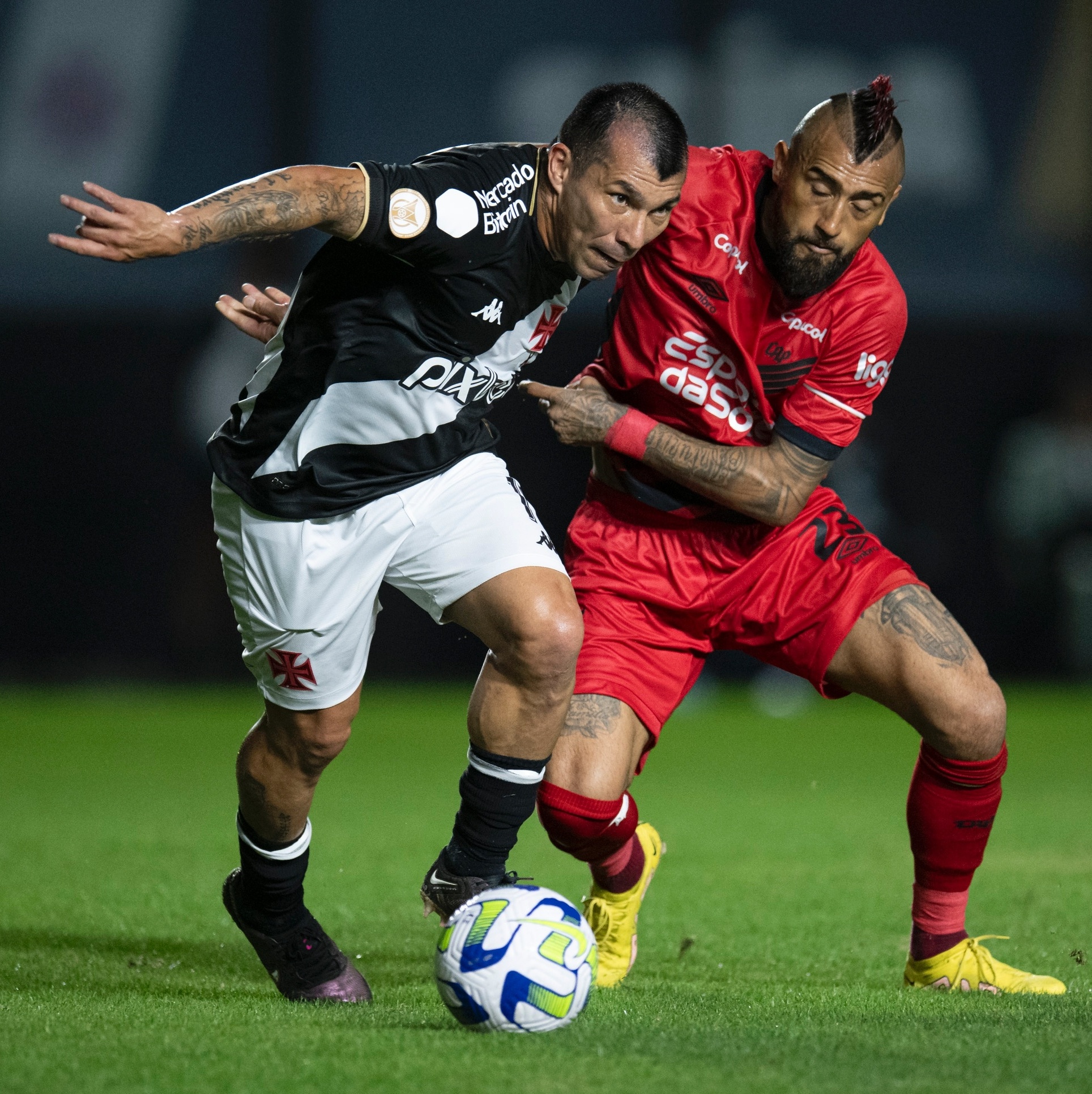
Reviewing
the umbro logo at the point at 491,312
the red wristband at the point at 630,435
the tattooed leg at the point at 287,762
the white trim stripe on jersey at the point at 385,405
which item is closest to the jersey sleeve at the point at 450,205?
the umbro logo at the point at 491,312

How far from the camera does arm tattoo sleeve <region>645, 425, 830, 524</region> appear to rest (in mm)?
4121

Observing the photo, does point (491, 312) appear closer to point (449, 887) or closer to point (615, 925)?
point (449, 887)

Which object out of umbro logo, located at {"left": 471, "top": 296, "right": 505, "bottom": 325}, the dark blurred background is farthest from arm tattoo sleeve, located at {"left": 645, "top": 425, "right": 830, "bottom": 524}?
the dark blurred background

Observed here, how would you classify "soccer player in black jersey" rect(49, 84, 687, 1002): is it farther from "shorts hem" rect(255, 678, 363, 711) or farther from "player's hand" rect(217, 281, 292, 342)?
"player's hand" rect(217, 281, 292, 342)

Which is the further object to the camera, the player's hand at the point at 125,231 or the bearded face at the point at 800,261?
the bearded face at the point at 800,261

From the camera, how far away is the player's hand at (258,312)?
4.07m

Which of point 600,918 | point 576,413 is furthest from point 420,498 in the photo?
point 600,918

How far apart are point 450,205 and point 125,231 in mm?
782

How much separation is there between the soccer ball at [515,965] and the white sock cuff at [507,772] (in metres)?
0.48

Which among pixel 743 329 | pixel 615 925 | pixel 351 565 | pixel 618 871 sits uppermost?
pixel 743 329

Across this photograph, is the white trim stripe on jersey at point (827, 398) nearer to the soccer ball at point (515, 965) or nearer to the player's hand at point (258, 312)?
the player's hand at point (258, 312)

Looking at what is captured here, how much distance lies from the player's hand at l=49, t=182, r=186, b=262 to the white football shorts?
2.81ft

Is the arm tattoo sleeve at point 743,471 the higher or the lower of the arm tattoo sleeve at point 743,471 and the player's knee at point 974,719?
the higher

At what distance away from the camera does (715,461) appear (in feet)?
13.6
